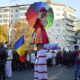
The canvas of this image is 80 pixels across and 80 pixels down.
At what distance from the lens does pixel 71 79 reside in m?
19.0

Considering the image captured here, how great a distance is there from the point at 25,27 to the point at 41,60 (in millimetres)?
85180

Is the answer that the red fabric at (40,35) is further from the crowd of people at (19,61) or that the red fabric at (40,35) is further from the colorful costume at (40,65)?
the crowd of people at (19,61)

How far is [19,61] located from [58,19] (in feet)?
419

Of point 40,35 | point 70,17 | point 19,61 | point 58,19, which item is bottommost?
point 19,61

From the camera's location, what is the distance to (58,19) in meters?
156

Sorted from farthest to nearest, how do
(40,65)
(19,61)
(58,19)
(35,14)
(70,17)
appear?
(70,17)
(58,19)
(19,61)
(35,14)
(40,65)

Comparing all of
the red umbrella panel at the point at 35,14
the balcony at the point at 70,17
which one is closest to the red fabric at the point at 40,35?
the red umbrella panel at the point at 35,14

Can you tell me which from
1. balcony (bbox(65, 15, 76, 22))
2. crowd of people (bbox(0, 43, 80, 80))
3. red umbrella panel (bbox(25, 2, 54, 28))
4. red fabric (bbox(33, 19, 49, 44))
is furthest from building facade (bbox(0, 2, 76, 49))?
red fabric (bbox(33, 19, 49, 44))

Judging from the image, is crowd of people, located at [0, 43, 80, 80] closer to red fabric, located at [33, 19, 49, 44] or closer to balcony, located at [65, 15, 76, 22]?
red fabric, located at [33, 19, 49, 44]

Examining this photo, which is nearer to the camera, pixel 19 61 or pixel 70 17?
pixel 19 61

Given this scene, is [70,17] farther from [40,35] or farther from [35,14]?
[40,35]

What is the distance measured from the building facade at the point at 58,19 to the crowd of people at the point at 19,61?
104 m

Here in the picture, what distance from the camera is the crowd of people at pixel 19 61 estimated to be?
16578mm

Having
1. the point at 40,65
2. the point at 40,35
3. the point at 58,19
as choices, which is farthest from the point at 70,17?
the point at 40,65
